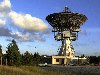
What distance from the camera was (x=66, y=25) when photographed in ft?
607

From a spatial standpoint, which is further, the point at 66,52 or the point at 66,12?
the point at 66,52

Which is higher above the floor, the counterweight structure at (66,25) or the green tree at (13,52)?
the counterweight structure at (66,25)

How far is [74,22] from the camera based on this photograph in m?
177

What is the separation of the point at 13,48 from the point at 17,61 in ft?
12.1

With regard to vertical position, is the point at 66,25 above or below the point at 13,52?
above

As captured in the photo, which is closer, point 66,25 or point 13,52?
point 13,52

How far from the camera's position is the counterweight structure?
Answer: 573 feet

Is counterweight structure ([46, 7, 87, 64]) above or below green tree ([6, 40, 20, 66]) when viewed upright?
above

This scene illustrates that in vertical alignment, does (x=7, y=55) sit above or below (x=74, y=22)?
below

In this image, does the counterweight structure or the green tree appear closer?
the green tree

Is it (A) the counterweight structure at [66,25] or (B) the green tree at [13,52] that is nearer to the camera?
(B) the green tree at [13,52]

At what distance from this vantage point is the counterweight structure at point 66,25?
573 ft

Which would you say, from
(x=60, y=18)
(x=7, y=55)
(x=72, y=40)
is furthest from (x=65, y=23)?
(x=7, y=55)

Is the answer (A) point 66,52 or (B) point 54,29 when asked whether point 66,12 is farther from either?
(A) point 66,52
